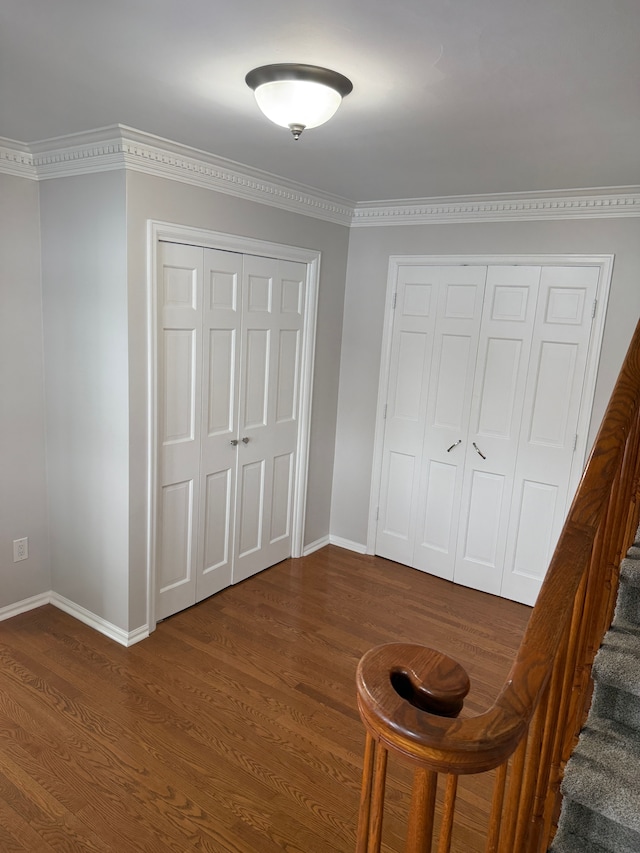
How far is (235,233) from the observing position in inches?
128

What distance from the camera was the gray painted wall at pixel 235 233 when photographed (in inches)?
109

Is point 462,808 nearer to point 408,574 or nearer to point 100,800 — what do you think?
point 100,800

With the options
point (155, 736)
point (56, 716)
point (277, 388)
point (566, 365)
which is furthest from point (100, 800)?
point (566, 365)

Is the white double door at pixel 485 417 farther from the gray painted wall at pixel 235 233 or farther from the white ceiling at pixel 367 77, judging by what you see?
the white ceiling at pixel 367 77

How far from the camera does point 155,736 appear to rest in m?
2.46

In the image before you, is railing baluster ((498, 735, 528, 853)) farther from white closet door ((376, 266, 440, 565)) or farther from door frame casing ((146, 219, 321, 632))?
white closet door ((376, 266, 440, 565))

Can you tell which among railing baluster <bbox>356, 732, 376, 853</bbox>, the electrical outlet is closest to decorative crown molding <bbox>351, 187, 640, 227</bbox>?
the electrical outlet

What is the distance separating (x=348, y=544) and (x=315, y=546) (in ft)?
0.83

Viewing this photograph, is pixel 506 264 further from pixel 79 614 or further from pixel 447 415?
pixel 79 614

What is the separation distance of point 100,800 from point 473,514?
2.61 meters

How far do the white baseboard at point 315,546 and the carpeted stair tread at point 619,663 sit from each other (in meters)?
2.88

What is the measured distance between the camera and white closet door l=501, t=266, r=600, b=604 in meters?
3.39

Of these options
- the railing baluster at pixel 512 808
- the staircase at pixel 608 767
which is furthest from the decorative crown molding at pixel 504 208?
the railing baluster at pixel 512 808

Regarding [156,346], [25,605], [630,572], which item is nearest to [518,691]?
[630,572]
